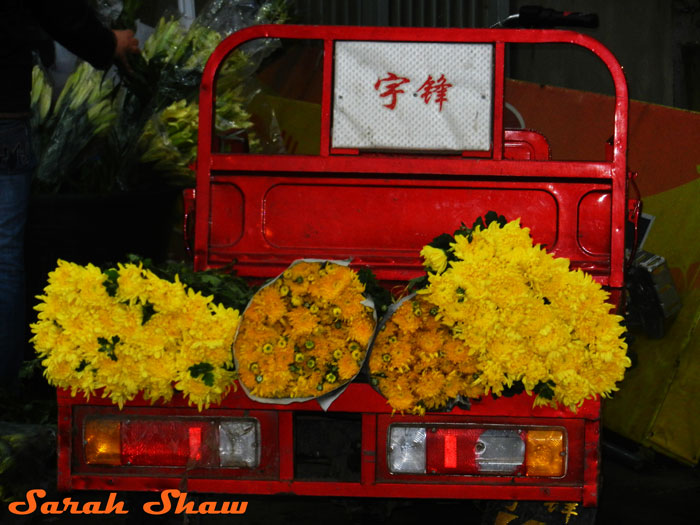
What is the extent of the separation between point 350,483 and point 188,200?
1.35m

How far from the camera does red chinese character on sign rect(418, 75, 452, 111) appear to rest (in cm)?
334

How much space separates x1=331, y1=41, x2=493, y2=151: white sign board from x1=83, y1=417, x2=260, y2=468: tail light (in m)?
1.25

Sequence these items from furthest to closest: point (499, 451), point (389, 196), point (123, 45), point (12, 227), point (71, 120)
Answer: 1. point (71, 120)
2. point (123, 45)
3. point (12, 227)
4. point (389, 196)
5. point (499, 451)

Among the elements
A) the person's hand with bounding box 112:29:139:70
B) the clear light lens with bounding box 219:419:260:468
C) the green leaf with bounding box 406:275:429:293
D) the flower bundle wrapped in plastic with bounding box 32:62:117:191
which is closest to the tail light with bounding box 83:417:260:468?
the clear light lens with bounding box 219:419:260:468

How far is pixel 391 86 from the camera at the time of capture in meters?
3.36

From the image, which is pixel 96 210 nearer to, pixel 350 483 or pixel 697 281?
pixel 350 483

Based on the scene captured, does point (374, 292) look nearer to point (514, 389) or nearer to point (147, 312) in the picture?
point (514, 389)

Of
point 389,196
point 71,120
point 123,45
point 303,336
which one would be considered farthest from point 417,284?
point 71,120

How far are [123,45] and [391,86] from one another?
1149 mm

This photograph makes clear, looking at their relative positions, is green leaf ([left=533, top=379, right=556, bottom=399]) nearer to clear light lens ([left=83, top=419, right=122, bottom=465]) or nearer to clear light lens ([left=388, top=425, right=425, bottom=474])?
clear light lens ([left=388, top=425, right=425, bottom=474])

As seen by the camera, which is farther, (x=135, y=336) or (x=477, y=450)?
(x=477, y=450)

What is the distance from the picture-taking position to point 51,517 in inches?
142

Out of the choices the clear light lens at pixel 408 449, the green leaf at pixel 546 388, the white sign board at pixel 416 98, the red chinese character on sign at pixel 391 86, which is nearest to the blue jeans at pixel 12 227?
the white sign board at pixel 416 98

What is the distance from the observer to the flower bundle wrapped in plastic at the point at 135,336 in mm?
2324
